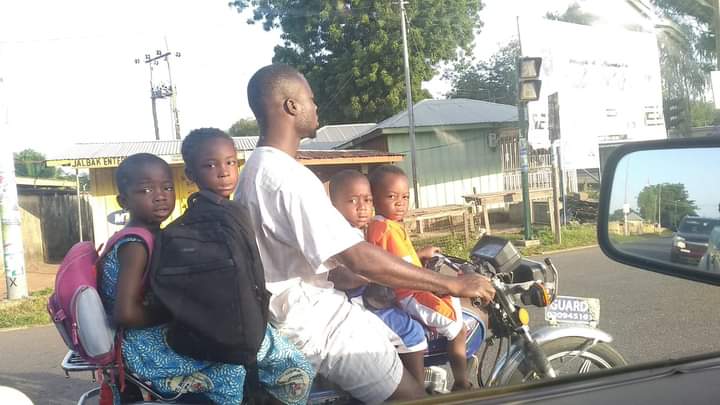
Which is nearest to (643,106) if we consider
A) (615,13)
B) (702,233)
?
(615,13)

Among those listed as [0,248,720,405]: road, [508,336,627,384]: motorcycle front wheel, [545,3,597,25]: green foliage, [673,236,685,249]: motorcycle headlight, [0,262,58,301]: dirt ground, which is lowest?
[0,248,720,405]: road

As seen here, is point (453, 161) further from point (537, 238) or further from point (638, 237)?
point (537, 238)

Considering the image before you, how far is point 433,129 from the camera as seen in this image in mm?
2109

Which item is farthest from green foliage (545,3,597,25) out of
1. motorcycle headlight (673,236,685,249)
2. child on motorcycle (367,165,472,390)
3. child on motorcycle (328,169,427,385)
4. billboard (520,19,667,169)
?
child on motorcycle (328,169,427,385)

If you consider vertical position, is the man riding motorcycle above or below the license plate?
above

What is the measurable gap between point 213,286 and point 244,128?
66cm

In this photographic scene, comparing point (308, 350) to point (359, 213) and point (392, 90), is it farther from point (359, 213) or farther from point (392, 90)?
point (392, 90)

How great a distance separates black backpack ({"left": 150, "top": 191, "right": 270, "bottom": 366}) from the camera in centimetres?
143

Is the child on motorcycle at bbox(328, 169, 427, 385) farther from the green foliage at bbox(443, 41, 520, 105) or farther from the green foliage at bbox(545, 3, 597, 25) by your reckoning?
the green foliage at bbox(545, 3, 597, 25)

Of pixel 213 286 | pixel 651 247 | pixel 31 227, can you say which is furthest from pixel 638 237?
pixel 31 227

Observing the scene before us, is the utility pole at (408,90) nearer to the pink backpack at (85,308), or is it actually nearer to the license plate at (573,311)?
the license plate at (573,311)

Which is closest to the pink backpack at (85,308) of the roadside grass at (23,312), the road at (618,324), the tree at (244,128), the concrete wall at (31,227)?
the tree at (244,128)

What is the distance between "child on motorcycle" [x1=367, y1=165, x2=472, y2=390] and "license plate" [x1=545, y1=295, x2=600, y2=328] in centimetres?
34

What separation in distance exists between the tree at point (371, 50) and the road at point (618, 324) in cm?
217
